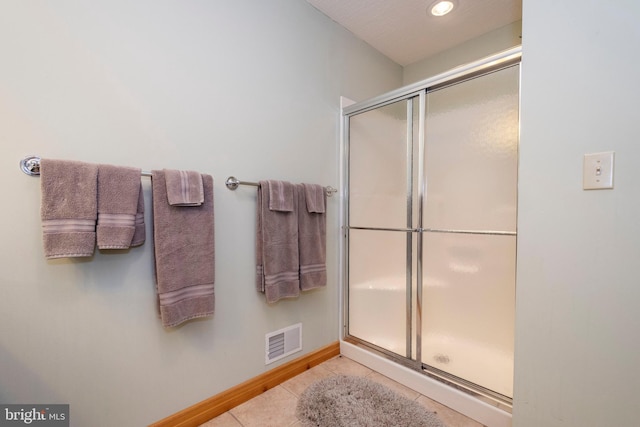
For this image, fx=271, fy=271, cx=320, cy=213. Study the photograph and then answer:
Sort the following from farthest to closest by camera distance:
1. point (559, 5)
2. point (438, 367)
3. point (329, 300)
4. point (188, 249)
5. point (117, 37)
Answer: point (329, 300), point (438, 367), point (188, 249), point (117, 37), point (559, 5)

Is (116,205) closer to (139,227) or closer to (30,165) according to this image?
(139,227)

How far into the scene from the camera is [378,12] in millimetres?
1717

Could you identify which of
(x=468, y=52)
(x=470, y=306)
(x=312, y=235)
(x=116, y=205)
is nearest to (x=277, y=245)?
(x=312, y=235)

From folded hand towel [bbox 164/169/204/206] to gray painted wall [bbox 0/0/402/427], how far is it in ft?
0.35

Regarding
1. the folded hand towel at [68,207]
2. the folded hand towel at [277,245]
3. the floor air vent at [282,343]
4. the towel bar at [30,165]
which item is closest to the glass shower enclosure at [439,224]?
the floor air vent at [282,343]

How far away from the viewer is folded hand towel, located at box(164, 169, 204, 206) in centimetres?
109

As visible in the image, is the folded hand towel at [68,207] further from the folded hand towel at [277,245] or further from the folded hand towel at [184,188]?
the folded hand towel at [277,245]

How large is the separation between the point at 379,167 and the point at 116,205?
1462 mm

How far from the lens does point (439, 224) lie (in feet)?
5.14

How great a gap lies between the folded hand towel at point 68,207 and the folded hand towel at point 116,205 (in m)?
0.02

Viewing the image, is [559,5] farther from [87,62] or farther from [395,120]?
[87,62]

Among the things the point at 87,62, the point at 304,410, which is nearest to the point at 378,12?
the point at 87,62

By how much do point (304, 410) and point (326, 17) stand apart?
229cm

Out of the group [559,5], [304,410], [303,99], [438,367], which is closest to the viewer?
[559,5]
